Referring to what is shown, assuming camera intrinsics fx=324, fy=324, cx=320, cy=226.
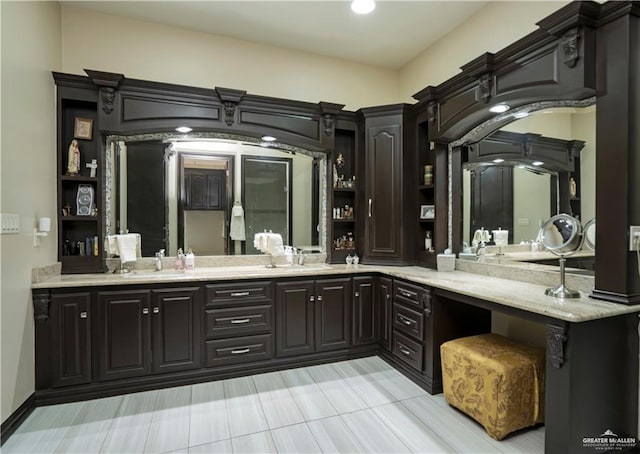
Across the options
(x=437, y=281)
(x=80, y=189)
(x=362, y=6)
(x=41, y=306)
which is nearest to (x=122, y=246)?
(x=80, y=189)

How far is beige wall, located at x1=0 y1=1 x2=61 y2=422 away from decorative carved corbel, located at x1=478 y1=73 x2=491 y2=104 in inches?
131

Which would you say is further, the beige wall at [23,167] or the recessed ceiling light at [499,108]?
the recessed ceiling light at [499,108]

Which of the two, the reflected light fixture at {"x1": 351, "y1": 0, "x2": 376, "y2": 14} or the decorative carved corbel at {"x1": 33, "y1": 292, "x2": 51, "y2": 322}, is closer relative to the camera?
the decorative carved corbel at {"x1": 33, "y1": 292, "x2": 51, "y2": 322}

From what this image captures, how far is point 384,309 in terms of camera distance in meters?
3.21

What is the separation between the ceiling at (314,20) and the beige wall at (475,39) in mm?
98

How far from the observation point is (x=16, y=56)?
2.17m

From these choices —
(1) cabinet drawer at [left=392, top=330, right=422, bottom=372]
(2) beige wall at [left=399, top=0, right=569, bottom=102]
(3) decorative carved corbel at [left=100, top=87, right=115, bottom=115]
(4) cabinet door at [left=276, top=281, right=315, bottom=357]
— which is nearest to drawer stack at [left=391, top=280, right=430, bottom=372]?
(1) cabinet drawer at [left=392, top=330, right=422, bottom=372]

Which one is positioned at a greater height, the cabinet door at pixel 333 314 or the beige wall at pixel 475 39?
the beige wall at pixel 475 39

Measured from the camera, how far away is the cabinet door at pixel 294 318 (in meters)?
3.01

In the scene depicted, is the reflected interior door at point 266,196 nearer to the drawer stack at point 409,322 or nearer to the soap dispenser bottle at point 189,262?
the soap dispenser bottle at point 189,262

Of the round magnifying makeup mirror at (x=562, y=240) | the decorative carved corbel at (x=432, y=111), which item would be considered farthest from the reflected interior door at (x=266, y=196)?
the round magnifying makeup mirror at (x=562, y=240)

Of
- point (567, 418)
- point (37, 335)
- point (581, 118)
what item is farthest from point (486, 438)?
point (37, 335)

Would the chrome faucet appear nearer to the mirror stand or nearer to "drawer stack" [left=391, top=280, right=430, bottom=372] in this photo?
"drawer stack" [left=391, top=280, right=430, bottom=372]

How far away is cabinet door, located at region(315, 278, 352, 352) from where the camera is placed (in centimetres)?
314
